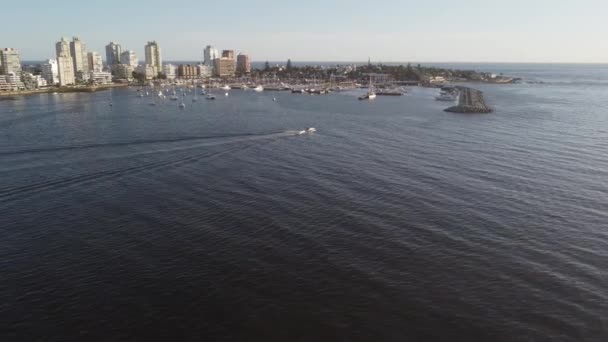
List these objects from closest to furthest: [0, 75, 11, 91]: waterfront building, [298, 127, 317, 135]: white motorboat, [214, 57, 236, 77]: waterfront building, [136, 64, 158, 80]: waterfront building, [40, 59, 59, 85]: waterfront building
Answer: [298, 127, 317, 135]: white motorboat → [0, 75, 11, 91]: waterfront building → [40, 59, 59, 85]: waterfront building → [136, 64, 158, 80]: waterfront building → [214, 57, 236, 77]: waterfront building

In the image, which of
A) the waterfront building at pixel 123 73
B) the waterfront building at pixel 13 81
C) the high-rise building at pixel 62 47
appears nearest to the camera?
the waterfront building at pixel 13 81

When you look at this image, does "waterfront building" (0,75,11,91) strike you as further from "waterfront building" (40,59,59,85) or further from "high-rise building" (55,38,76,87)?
"waterfront building" (40,59,59,85)

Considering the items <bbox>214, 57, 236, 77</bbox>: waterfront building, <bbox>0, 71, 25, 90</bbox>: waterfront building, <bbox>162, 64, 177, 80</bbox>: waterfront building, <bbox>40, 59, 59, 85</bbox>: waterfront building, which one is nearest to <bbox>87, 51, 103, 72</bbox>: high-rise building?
<bbox>162, 64, 177, 80</bbox>: waterfront building

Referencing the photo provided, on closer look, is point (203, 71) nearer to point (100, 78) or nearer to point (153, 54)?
point (153, 54)

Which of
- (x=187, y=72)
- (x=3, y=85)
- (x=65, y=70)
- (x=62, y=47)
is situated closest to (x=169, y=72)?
(x=187, y=72)

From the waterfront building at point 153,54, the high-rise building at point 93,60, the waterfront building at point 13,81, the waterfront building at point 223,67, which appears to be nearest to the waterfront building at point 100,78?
the waterfront building at point 13,81

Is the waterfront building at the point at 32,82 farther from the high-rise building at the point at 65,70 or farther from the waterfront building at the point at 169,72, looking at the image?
the waterfront building at the point at 169,72
